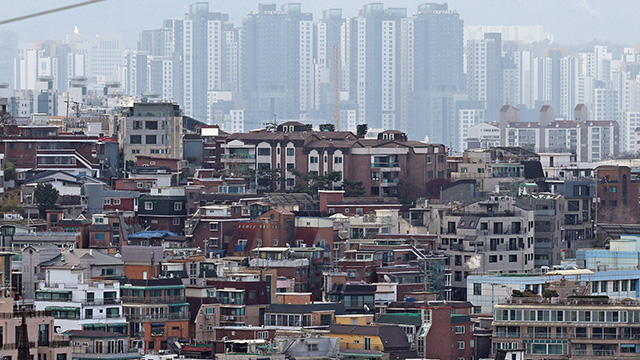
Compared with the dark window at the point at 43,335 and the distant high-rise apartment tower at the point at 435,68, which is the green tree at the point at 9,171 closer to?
the dark window at the point at 43,335

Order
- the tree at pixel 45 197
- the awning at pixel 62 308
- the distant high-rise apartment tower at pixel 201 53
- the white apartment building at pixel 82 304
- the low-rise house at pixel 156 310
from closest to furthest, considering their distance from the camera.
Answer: the white apartment building at pixel 82 304
the awning at pixel 62 308
the low-rise house at pixel 156 310
the tree at pixel 45 197
the distant high-rise apartment tower at pixel 201 53

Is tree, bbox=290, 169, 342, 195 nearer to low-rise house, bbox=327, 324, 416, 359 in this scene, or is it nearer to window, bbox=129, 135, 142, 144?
window, bbox=129, 135, 142, 144

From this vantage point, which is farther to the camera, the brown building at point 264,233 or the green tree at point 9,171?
the green tree at point 9,171

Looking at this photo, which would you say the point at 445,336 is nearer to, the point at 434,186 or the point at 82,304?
the point at 82,304

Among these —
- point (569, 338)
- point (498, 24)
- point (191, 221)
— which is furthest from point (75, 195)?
point (498, 24)

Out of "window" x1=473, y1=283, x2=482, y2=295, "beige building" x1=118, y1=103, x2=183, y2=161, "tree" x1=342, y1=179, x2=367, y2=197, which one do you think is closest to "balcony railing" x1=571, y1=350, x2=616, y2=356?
"window" x1=473, y1=283, x2=482, y2=295

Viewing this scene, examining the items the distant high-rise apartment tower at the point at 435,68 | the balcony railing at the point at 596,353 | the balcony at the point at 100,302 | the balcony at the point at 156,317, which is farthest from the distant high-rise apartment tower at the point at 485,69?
the balcony railing at the point at 596,353
